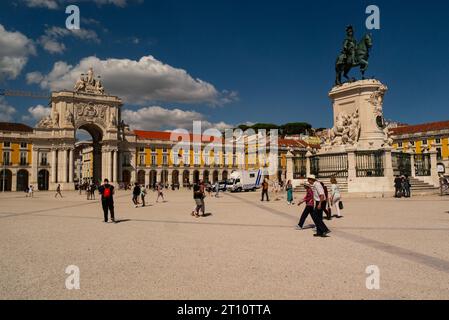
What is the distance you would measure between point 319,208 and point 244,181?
32796 mm

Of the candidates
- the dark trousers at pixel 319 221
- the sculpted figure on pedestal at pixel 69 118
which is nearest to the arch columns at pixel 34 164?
the sculpted figure on pedestal at pixel 69 118

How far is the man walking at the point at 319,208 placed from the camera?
828 cm

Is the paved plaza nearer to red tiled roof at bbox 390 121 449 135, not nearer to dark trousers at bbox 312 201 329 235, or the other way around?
dark trousers at bbox 312 201 329 235

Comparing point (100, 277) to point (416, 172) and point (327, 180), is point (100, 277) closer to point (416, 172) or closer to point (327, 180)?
point (327, 180)

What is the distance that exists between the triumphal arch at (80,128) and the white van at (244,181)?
1398 inches

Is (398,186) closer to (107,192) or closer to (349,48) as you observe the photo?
(349,48)

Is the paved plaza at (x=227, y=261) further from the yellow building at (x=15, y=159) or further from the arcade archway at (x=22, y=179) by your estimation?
the yellow building at (x=15, y=159)

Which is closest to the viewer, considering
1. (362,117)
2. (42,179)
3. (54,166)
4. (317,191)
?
(317,191)

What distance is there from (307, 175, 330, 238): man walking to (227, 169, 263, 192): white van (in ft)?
104

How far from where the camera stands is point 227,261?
5805mm

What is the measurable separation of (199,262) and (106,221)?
6.77m

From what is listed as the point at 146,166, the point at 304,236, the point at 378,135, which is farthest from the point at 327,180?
the point at 146,166

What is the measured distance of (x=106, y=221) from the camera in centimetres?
1148

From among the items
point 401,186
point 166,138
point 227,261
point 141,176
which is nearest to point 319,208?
point 227,261
